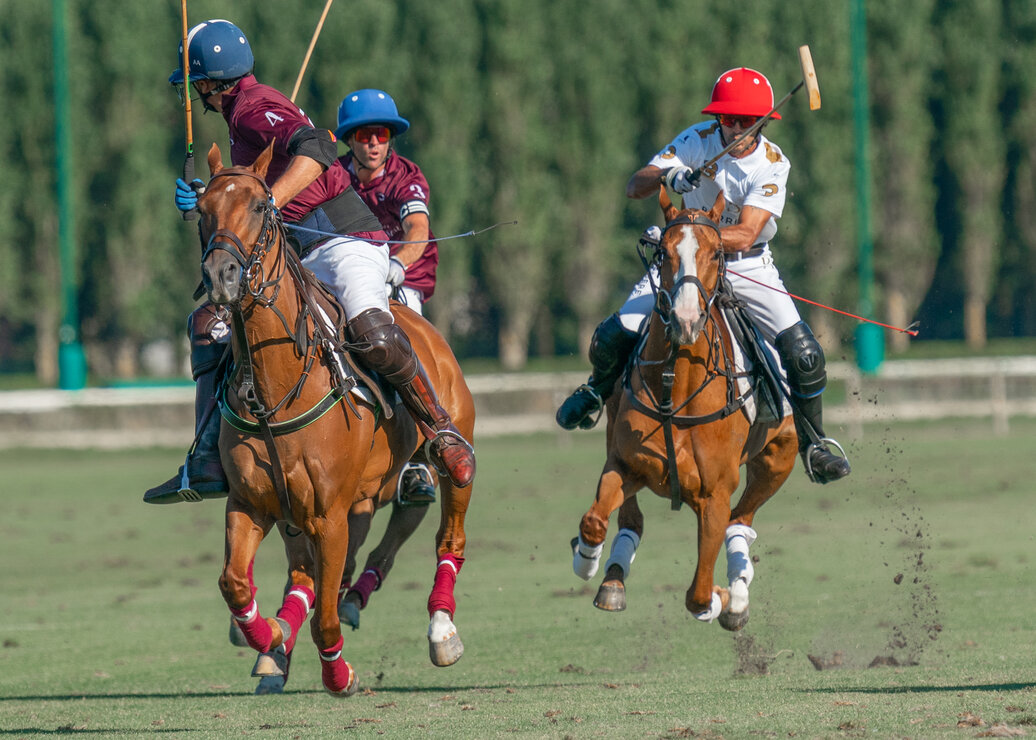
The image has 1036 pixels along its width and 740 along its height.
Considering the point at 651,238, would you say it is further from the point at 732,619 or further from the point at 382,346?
the point at 732,619

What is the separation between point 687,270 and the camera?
7.34 metres

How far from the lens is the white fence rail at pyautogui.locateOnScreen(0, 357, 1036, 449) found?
24.5 meters

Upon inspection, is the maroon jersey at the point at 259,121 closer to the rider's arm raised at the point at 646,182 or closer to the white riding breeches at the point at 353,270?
the white riding breeches at the point at 353,270

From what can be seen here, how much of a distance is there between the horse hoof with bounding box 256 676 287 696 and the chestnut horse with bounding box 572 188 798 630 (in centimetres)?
175

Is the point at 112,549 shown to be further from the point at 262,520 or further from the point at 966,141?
the point at 966,141

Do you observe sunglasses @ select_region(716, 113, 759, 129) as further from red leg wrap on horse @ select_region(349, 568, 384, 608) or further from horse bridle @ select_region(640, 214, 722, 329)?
red leg wrap on horse @ select_region(349, 568, 384, 608)

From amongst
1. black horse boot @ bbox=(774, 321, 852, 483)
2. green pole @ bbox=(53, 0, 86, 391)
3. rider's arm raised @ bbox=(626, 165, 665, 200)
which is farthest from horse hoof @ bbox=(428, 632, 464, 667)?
green pole @ bbox=(53, 0, 86, 391)

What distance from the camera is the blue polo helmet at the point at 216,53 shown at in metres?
7.27

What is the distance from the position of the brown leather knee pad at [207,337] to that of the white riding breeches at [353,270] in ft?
1.70

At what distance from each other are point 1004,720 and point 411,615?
5801 mm

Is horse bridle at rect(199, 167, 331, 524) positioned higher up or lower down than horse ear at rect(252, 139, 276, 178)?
lower down

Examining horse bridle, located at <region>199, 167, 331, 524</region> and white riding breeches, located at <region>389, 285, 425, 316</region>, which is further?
white riding breeches, located at <region>389, 285, 425, 316</region>

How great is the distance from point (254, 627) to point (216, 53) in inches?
102

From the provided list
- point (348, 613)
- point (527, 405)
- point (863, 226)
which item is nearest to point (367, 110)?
point (348, 613)
